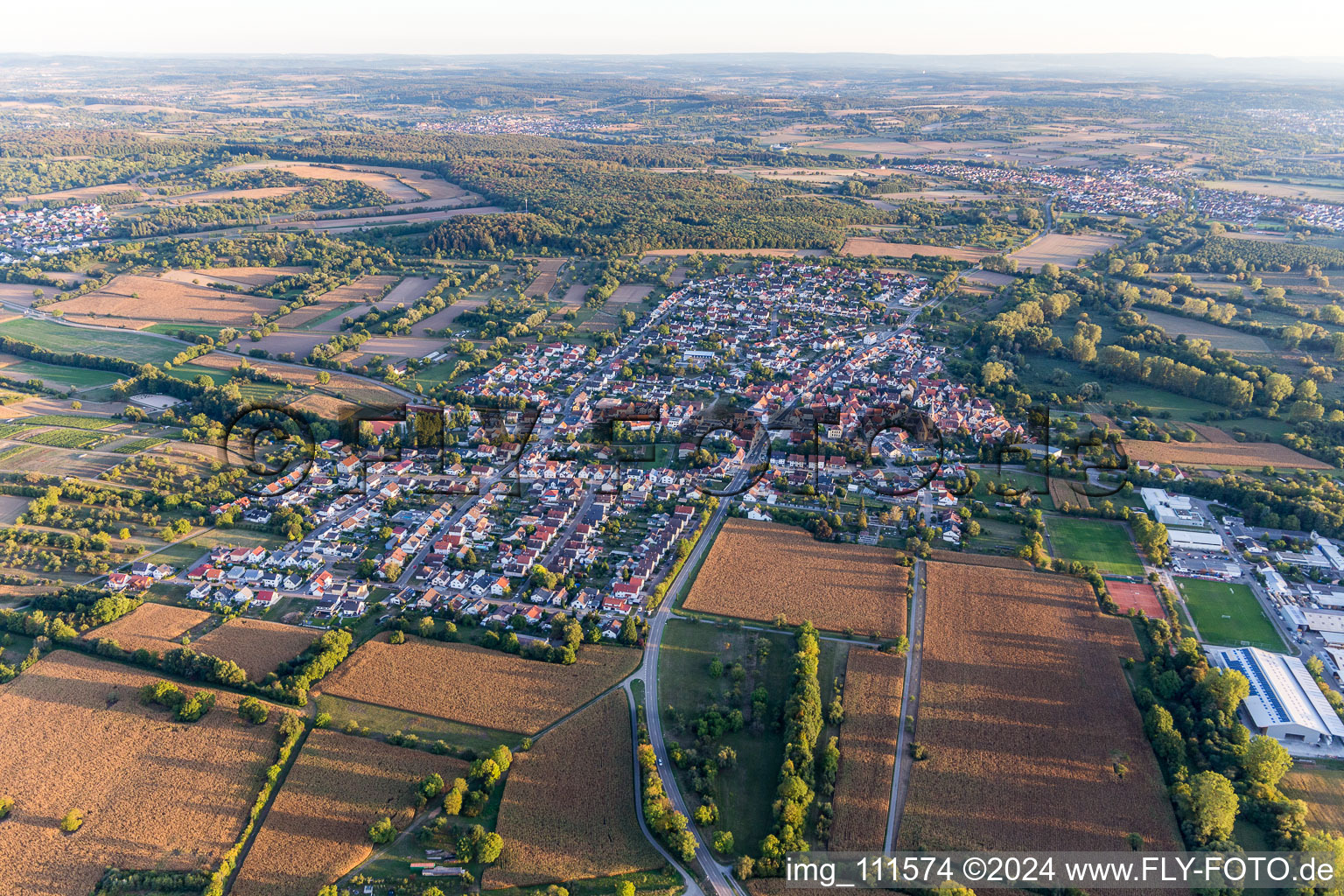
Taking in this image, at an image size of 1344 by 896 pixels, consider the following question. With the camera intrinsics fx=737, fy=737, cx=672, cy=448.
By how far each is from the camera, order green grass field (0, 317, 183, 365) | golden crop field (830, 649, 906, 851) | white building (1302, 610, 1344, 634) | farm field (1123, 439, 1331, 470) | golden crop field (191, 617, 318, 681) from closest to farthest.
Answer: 1. golden crop field (830, 649, 906, 851)
2. golden crop field (191, 617, 318, 681)
3. white building (1302, 610, 1344, 634)
4. farm field (1123, 439, 1331, 470)
5. green grass field (0, 317, 183, 365)

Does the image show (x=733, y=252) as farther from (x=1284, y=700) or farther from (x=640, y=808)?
(x=640, y=808)

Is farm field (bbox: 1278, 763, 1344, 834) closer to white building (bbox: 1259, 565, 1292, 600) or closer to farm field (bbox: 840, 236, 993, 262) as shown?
white building (bbox: 1259, 565, 1292, 600)

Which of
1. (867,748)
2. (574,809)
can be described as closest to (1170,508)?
(867,748)

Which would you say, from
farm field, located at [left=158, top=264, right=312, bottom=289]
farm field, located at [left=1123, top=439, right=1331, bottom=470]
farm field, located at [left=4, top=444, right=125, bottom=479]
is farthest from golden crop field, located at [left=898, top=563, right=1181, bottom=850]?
farm field, located at [left=158, top=264, right=312, bottom=289]

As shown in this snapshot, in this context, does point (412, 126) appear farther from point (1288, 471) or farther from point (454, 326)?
point (1288, 471)

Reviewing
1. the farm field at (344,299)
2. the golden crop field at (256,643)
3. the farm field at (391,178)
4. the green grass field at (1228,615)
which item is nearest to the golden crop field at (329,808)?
the golden crop field at (256,643)

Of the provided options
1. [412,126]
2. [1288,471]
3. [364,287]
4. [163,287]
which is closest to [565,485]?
[1288,471]
